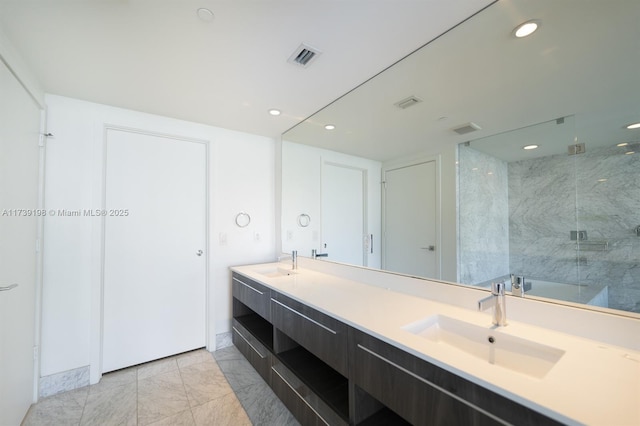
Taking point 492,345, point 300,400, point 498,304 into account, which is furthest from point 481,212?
point 300,400

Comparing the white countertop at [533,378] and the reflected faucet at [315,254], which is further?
the reflected faucet at [315,254]

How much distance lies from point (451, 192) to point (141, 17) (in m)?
2.06

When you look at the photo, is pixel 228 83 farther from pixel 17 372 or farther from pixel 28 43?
pixel 17 372

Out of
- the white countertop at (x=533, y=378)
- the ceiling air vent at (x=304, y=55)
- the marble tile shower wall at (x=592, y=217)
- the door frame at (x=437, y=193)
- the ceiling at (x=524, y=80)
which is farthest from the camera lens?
the door frame at (x=437, y=193)

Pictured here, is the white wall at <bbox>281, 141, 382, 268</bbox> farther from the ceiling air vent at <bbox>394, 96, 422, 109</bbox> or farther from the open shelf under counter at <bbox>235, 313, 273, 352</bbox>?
the open shelf under counter at <bbox>235, 313, 273, 352</bbox>

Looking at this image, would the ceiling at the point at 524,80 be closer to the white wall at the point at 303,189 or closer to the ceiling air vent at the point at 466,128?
the ceiling air vent at the point at 466,128

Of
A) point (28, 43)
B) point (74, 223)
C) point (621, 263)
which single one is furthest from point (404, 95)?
point (74, 223)

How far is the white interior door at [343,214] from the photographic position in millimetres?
2336

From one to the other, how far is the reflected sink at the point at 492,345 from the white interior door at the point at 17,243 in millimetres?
2281

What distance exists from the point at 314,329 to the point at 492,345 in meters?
0.89

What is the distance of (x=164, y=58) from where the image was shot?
5.44 feet

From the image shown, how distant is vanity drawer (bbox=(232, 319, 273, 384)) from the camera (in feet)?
6.76

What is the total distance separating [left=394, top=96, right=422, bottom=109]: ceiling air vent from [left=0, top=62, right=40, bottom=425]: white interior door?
244 cm

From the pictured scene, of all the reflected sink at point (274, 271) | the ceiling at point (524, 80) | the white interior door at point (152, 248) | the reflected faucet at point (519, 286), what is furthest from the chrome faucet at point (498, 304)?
the white interior door at point (152, 248)
